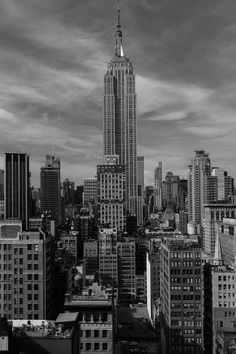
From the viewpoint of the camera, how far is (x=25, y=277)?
91.8 meters

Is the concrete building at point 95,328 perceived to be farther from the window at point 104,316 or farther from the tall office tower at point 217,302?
the tall office tower at point 217,302

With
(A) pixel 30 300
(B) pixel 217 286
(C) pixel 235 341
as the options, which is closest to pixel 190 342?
(B) pixel 217 286

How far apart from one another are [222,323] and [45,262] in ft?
123

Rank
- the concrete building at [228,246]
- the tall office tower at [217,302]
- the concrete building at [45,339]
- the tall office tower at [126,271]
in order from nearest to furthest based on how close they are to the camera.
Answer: the concrete building at [45,339], the tall office tower at [217,302], the concrete building at [228,246], the tall office tower at [126,271]

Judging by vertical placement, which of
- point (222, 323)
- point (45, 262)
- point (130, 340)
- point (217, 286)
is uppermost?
point (45, 262)

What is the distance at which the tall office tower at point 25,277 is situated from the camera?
90.9 metres

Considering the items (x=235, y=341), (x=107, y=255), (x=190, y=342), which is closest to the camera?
(x=235, y=341)

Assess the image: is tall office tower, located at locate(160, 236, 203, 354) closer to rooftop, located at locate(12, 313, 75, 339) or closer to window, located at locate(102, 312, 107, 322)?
window, located at locate(102, 312, 107, 322)

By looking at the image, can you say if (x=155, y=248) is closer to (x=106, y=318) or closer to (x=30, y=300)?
(x=30, y=300)

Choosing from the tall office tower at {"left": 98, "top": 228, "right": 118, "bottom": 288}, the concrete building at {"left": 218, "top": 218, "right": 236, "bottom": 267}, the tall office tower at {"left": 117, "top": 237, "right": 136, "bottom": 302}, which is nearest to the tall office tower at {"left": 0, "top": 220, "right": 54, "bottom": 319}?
the concrete building at {"left": 218, "top": 218, "right": 236, "bottom": 267}

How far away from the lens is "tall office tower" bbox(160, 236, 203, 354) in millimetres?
100188

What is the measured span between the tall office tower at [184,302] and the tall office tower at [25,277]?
24075 millimetres

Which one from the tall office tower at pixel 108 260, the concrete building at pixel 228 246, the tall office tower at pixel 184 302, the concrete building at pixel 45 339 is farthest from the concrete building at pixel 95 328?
the tall office tower at pixel 108 260

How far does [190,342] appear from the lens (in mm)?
100188
